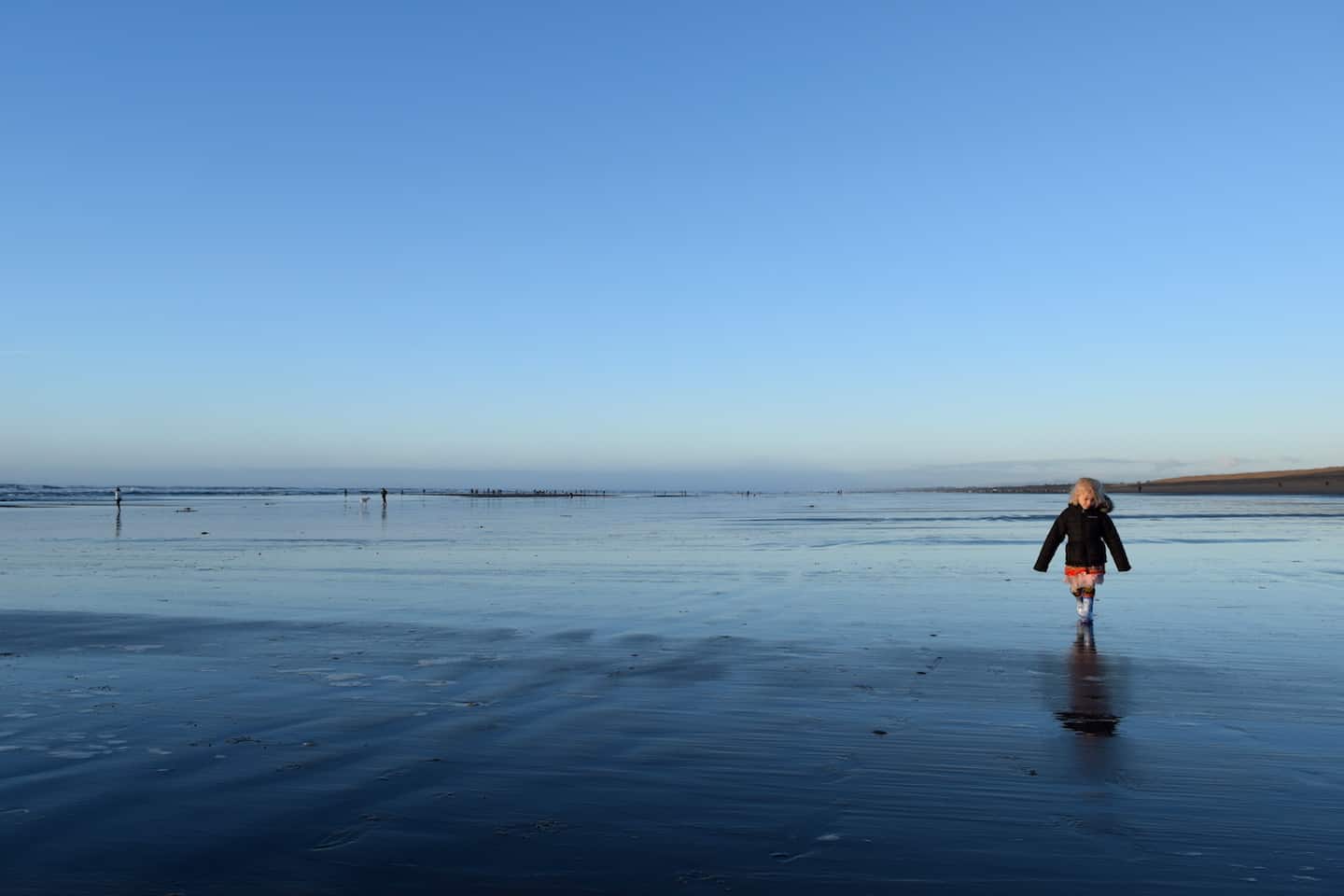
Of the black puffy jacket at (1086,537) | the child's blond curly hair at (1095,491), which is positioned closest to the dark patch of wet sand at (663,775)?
the black puffy jacket at (1086,537)

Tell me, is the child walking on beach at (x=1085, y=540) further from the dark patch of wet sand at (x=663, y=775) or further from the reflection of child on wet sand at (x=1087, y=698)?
the dark patch of wet sand at (x=663, y=775)

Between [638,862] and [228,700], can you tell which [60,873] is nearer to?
[638,862]

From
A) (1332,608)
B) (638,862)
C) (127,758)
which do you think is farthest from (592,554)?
(638,862)

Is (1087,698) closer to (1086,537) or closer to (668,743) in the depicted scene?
(668,743)

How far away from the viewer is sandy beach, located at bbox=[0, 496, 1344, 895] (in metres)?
4.75

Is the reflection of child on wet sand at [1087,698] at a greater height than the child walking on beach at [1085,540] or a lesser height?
lesser

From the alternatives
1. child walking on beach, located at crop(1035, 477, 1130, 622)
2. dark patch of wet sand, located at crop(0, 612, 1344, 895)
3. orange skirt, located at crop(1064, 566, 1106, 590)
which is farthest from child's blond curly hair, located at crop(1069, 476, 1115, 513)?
dark patch of wet sand, located at crop(0, 612, 1344, 895)

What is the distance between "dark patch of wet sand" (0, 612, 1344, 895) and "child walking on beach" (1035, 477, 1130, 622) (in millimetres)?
2785

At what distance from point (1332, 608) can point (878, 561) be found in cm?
1034

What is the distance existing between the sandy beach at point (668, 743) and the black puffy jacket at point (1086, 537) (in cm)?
93

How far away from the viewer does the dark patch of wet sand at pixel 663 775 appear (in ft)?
15.3

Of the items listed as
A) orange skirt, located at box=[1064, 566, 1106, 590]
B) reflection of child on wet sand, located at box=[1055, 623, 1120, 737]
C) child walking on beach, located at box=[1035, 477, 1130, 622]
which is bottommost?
reflection of child on wet sand, located at box=[1055, 623, 1120, 737]

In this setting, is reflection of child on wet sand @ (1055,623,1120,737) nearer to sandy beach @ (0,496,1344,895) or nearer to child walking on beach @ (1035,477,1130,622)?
sandy beach @ (0,496,1344,895)

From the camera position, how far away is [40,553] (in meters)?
25.8
